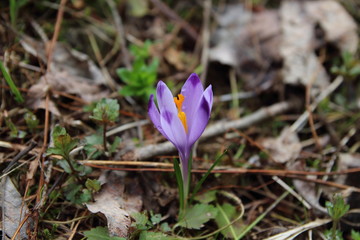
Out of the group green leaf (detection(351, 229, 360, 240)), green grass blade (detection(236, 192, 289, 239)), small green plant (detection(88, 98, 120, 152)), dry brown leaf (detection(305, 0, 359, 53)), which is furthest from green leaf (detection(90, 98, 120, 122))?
dry brown leaf (detection(305, 0, 359, 53))

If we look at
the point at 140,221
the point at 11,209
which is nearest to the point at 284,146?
the point at 140,221

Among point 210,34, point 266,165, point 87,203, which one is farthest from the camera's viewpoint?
point 210,34

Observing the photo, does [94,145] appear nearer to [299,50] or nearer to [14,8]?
[14,8]

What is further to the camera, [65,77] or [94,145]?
[65,77]

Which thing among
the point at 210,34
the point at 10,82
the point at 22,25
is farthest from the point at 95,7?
the point at 10,82

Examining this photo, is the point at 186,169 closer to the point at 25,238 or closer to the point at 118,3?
the point at 25,238

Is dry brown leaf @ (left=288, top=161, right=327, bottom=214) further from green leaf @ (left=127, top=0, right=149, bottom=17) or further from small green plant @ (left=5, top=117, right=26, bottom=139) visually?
green leaf @ (left=127, top=0, right=149, bottom=17)

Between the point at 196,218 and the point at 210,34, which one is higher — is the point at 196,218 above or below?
below
